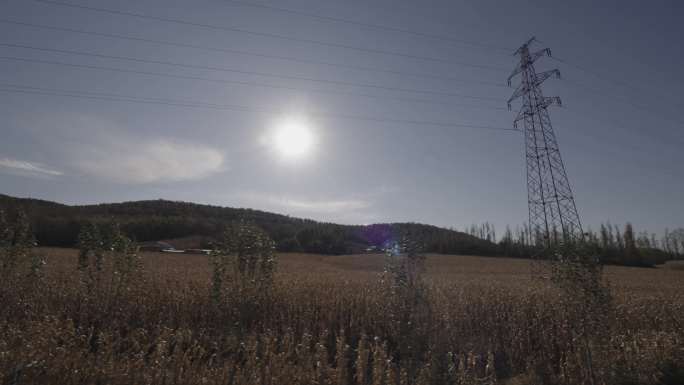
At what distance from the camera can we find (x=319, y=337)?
1212 centimetres

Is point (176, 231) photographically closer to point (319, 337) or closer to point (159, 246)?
point (159, 246)

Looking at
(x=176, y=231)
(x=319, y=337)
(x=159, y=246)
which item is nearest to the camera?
(x=319, y=337)

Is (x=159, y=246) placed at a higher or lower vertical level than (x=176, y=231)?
lower

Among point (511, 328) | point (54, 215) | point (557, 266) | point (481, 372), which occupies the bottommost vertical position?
point (481, 372)

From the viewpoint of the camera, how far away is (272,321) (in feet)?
44.9

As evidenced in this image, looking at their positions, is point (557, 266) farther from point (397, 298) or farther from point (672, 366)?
point (397, 298)

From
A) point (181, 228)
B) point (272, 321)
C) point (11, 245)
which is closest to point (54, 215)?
point (181, 228)

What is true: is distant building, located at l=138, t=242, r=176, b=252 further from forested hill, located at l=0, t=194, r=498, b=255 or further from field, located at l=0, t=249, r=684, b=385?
field, located at l=0, t=249, r=684, b=385

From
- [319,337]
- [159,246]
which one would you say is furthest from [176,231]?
[319,337]

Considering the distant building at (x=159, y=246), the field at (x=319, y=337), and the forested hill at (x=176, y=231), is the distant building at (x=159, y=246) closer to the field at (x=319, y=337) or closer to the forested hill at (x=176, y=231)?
the forested hill at (x=176, y=231)

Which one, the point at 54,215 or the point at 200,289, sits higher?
the point at 54,215

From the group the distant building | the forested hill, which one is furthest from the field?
the distant building

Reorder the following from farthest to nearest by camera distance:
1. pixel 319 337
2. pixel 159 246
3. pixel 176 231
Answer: pixel 176 231 → pixel 159 246 → pixel 319 337

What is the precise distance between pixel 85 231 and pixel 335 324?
13402mm
